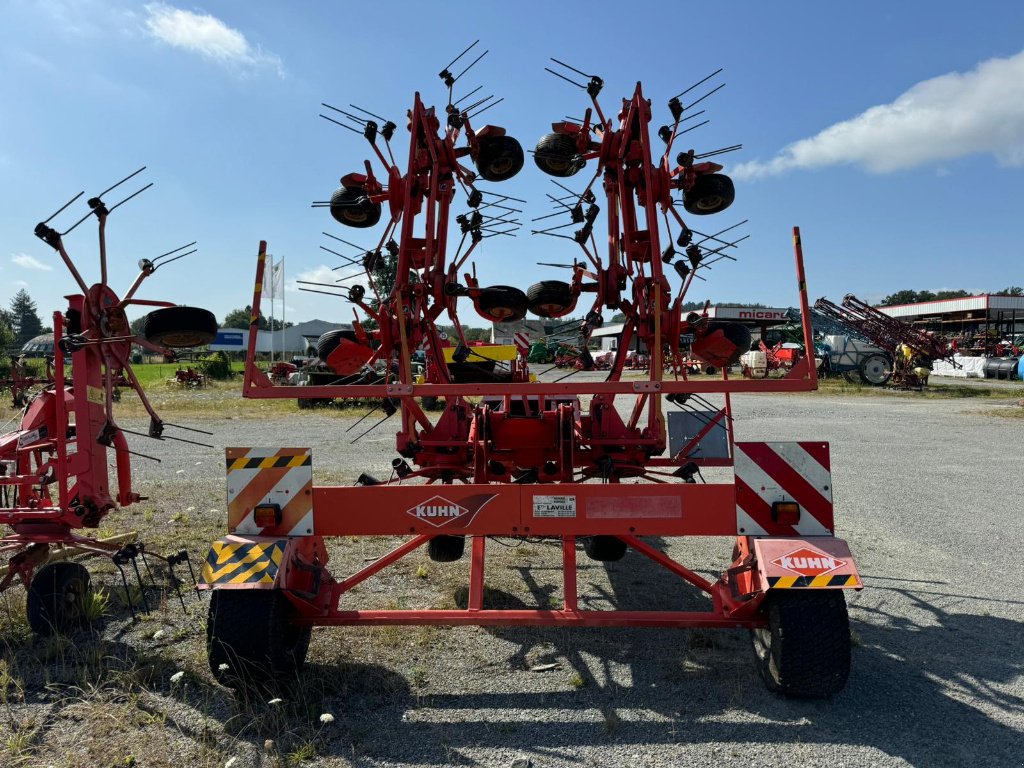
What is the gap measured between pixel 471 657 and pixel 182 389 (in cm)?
2893

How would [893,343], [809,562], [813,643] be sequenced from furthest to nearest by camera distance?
1. [893,343]
2. [809,562]
3. [813,643]

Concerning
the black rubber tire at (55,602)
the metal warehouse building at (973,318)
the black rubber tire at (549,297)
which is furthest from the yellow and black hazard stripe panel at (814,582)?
the metal warehouse building at (973,318)

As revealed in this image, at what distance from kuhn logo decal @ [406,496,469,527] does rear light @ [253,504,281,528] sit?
662mm

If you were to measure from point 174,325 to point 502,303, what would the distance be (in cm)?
193

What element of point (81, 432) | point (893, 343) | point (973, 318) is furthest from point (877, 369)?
point (81, 432)

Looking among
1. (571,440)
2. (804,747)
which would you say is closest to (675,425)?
(571,440)

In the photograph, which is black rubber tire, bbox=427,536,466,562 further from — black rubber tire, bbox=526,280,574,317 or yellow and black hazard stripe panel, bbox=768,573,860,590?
yellow and black hazard stripe panel, bbox=768,573,860,590

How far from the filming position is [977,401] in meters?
21.9

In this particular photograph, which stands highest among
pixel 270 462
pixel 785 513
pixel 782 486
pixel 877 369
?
pixel 877 369

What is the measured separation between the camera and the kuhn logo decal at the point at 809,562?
126 inches

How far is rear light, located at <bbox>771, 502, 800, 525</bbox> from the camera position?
11.4 ft

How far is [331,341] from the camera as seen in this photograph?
4.57 meters

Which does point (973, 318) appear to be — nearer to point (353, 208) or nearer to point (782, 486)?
point (782, 486)

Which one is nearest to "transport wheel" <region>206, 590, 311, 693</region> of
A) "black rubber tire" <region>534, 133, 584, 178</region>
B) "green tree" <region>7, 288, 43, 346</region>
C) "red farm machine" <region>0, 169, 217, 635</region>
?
"red farm machine" <region>0, 169, 217, 635</region>
